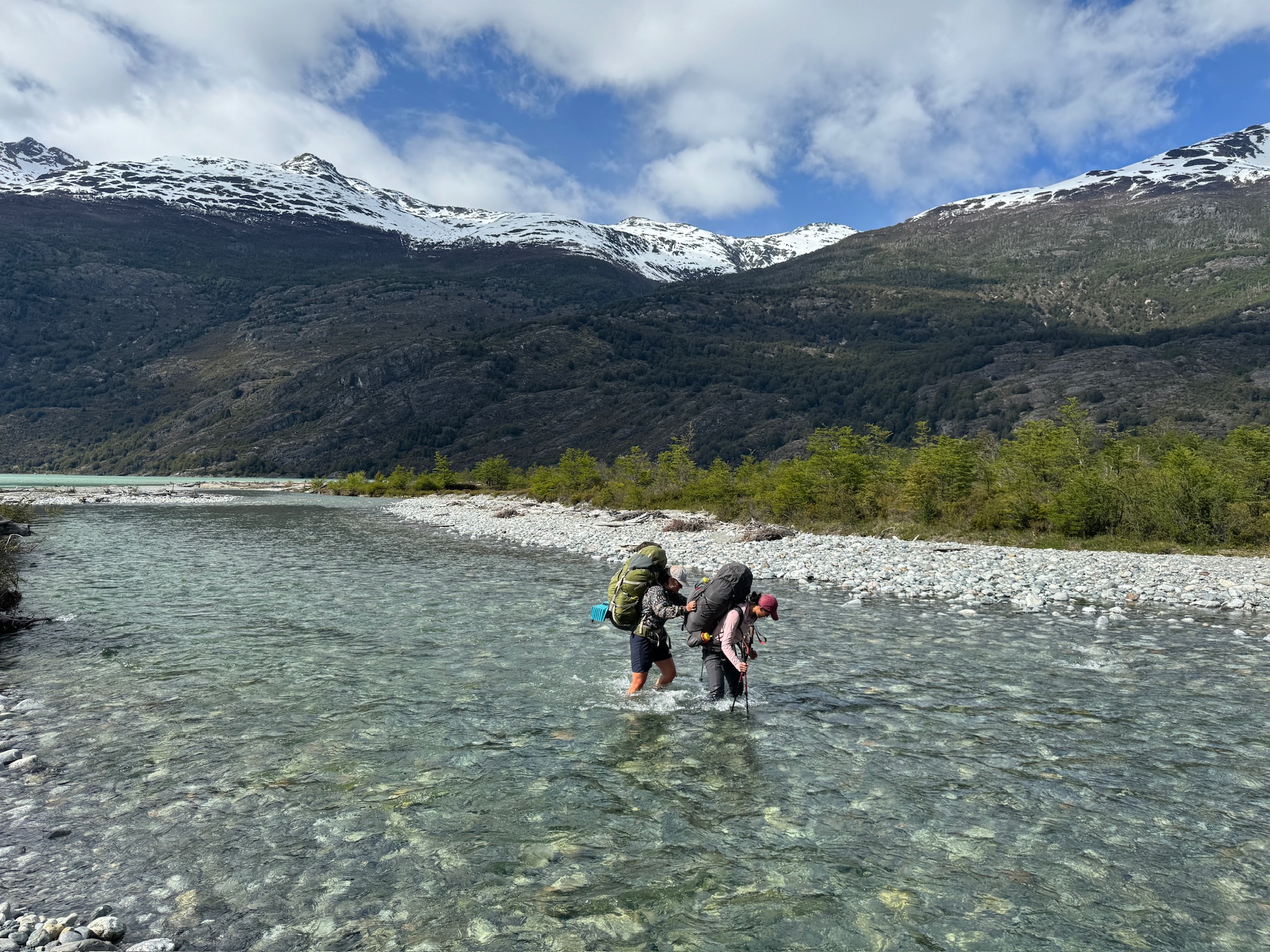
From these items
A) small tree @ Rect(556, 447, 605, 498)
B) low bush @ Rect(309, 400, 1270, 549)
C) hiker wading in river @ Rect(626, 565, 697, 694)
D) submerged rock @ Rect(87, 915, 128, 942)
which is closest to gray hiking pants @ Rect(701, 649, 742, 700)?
hiker wading in river @ Rect(626, 565, 697, 694)

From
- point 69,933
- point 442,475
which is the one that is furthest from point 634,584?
point 442,475

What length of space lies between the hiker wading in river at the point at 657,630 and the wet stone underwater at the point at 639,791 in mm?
455

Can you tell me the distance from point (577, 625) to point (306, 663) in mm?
5281

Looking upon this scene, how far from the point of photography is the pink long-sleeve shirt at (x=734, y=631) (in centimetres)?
884

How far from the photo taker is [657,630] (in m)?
9.58

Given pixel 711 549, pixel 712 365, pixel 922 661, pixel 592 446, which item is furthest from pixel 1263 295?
pixel 922 661

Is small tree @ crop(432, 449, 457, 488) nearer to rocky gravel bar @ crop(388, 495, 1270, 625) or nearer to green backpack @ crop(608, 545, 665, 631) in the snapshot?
rocky gravel bar @ crop(388, 495, 1270, 625)

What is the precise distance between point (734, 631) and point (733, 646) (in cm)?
20

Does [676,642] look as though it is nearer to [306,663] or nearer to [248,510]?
[306,663]

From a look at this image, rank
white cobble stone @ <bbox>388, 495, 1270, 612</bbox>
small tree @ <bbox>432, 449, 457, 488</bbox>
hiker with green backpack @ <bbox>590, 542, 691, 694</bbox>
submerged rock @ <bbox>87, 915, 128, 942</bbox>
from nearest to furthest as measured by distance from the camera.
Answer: submerged rock @ <bbox>87, 915, 128, 942</bbox> < hiker with green backpack @ <bbox>590, 542, 691, 694</bbox> < white cobble stone @ <bbox>388, 495, 1270, 612</bbox> < small tree @ <bbox>432, 449, 457, 488</bbox>

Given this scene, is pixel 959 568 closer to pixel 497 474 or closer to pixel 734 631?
pixel 734 631

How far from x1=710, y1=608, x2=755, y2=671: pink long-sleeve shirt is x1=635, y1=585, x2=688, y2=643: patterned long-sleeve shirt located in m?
0.57

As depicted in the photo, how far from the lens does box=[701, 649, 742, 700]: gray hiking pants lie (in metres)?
9.29

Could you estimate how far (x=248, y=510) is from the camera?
5734 cm
